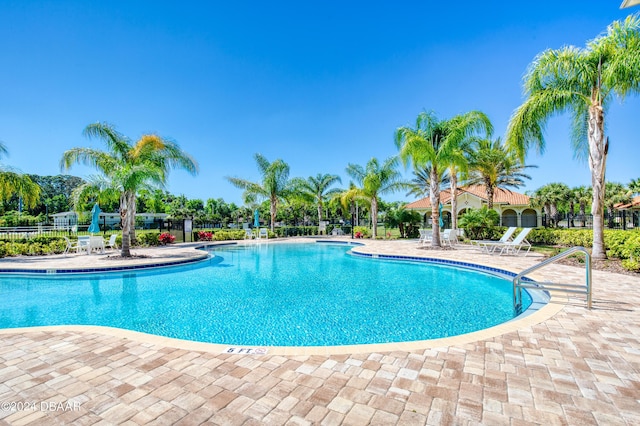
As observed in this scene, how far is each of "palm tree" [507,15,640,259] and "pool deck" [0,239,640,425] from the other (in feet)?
26.3

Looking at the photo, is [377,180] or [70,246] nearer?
[70,246]

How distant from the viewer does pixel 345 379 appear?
2756 millimetres

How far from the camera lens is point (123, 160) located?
46.0 ft

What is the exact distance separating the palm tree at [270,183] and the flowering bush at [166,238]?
7553mm

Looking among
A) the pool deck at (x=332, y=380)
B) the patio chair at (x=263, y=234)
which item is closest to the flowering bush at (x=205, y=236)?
the patio chair at (x=263, y=234)

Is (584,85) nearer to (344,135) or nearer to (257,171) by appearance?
(344,135)

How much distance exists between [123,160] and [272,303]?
11.7m

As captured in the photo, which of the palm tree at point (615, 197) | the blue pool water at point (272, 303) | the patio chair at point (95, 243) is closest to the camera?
the blue pool water at point (272, 303)

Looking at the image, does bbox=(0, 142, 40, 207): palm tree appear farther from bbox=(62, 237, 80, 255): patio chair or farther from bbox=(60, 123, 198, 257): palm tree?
bbox=(62, 237, 80, 255): patio chair

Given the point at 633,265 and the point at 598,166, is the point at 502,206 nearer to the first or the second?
the point at 598,166

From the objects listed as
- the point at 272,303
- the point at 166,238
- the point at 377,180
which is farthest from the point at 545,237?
the point at 166,238

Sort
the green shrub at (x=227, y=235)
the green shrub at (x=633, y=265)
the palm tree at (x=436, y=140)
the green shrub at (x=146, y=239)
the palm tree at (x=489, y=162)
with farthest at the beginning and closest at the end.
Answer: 1. the green shrub at (x=227, y=235)
2. the palm tree at (x=489, y=162)
3. the green shrub at (x=146, y=239)
4. the palm tree at (x=436, y=140)
5. the green shrub at (x=633, y=265)

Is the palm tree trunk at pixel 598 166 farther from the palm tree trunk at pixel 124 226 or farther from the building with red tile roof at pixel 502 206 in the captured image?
the building with red tile roof at pixel 502 206

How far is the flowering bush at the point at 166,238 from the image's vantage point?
18942 mm
